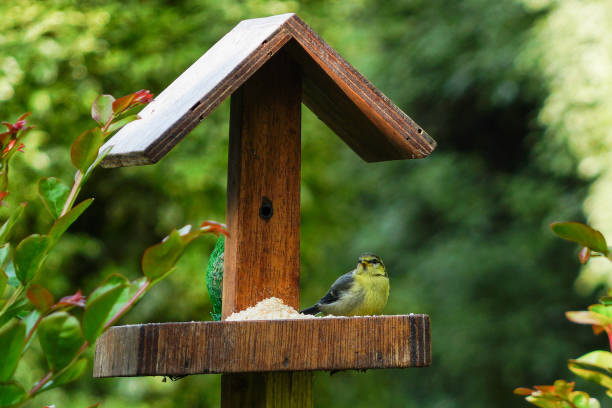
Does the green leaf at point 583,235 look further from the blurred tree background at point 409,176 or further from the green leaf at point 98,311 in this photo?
the blurred tree background at point 409,176

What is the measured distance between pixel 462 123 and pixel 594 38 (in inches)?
134

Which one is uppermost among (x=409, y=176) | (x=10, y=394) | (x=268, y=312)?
(x=409, y=176)

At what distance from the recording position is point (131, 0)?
196 inches

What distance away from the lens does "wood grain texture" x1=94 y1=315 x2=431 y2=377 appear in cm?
149

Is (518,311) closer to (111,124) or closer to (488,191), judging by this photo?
(488,191)

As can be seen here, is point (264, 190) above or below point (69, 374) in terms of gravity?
above

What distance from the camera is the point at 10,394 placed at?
0.85m

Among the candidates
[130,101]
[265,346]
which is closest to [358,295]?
[265,346]

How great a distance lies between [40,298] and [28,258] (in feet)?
0.30

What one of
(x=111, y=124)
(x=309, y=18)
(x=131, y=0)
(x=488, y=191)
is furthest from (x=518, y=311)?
(x=111, y=124)

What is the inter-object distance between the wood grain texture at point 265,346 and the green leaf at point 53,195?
0.41 meters

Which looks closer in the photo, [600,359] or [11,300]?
[11,300]

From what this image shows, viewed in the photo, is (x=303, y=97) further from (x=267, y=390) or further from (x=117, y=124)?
(x=117, y=124)

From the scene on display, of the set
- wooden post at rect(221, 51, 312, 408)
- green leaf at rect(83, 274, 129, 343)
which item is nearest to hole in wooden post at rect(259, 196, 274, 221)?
wooden post at rect(221, 51, 312, 408)
